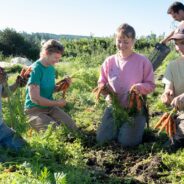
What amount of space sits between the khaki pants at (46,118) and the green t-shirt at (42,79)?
0.29 ft

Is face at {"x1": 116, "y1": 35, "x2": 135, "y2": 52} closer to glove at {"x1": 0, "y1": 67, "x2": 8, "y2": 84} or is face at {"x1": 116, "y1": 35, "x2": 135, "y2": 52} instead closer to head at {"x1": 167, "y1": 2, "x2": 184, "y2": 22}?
glove at {"x1": 0, "y1": 67, "x2": 8, "y2": 84}

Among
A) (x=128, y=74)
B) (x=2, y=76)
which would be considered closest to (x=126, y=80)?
(x=128, y=74)

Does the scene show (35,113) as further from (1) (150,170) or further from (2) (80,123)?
(1) (150,170)

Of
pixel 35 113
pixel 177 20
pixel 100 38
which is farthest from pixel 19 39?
pixel 35 113

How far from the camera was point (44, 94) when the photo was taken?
5.43 meters

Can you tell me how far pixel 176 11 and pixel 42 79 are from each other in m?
3.38

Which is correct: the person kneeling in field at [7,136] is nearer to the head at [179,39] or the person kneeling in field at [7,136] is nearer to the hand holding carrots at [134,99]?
the hand holding carrots at [134,99]

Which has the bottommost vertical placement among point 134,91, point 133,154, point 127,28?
point 133,154

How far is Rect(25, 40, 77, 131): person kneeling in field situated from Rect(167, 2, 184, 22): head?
10.3 feet

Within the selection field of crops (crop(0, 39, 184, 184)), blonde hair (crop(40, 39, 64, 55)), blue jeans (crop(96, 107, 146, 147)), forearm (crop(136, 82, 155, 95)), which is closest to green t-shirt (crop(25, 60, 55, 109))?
blonde hair (crop(40, 39, 64, 55))

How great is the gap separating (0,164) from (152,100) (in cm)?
355

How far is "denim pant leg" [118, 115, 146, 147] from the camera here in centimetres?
497

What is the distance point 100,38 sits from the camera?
760 inches

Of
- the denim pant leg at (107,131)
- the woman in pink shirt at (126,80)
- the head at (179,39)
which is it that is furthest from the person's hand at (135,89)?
the head at (179,39)
